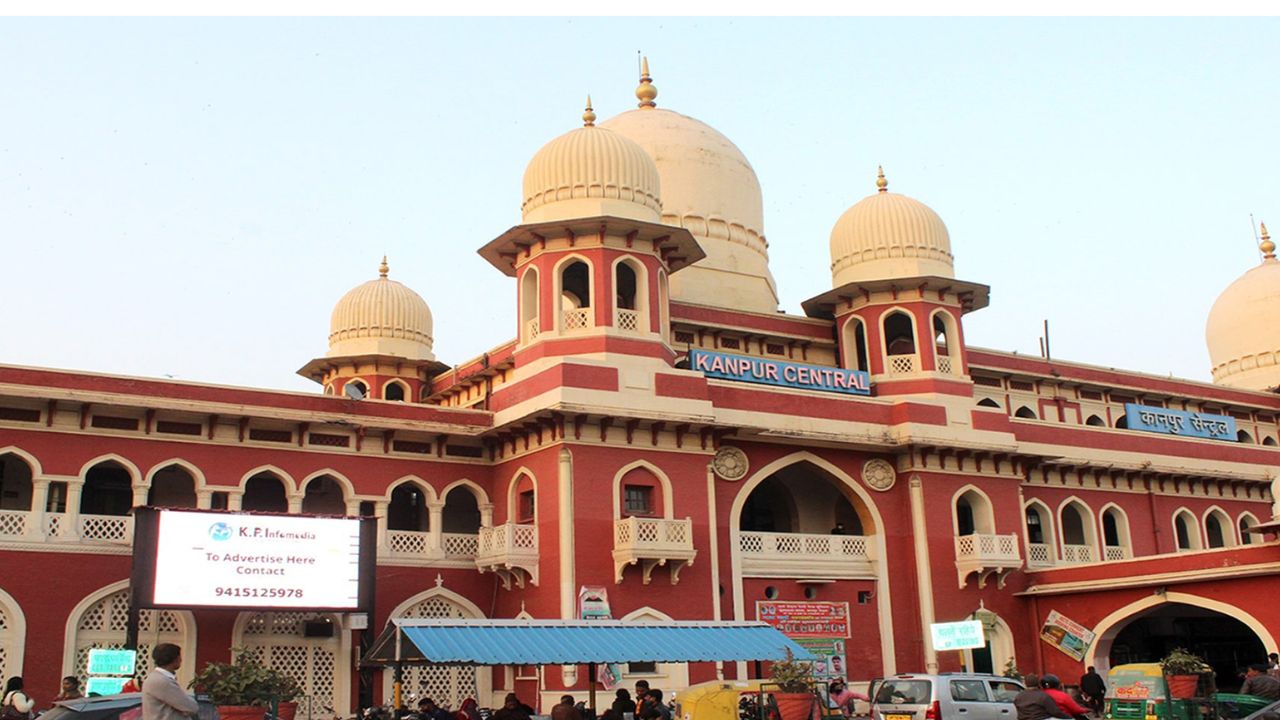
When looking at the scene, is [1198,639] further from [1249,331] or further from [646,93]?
[646,93]

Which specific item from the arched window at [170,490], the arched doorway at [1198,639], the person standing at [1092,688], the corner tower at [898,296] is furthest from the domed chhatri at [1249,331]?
the arched window at [170,490]

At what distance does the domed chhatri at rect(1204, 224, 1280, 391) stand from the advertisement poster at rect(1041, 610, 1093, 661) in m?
16.0

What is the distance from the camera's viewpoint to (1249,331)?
4272 cm

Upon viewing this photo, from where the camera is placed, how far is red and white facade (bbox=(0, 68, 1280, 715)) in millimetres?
25125

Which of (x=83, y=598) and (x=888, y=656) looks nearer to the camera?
(x=83, y=598)

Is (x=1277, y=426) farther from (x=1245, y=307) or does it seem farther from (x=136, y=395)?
(x=136, y=395)

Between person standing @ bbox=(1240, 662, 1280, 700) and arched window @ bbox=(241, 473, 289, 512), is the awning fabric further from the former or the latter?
arched window @ bbox=(241, 473, 289, 512)

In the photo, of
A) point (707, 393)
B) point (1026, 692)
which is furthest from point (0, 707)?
point (707, 393)

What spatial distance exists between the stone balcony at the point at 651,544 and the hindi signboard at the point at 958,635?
5572mm

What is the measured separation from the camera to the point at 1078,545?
3469cm

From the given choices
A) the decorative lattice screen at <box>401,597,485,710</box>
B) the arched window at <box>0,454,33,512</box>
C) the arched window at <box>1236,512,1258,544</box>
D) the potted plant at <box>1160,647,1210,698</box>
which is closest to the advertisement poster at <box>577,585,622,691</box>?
Result: the decorative lattice screen at <box>401,597,485,710</box>

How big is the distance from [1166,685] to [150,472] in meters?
19.0

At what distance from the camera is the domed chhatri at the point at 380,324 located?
121 ft

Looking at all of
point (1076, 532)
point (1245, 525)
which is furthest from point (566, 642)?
point (1245, 525)
